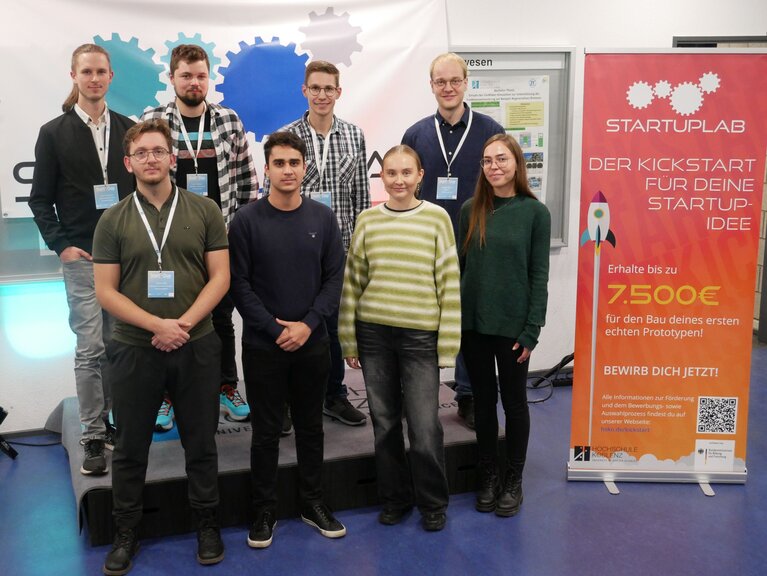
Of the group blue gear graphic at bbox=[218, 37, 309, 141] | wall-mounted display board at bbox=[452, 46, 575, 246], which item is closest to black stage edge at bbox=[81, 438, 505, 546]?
blue gear graphic at bbox=[218, 37, 309, 141]

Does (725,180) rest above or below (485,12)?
below

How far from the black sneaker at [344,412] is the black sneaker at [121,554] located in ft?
3.58

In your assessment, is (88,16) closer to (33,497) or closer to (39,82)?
(39,82)

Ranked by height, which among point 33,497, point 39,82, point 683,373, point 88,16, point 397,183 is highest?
point 88,16

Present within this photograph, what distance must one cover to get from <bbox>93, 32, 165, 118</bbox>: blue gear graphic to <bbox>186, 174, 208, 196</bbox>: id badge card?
45.0 inches

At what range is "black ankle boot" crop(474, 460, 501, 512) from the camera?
10.7 feet

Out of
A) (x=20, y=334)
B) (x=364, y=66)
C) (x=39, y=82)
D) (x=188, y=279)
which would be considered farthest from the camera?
(x=364, y=66)

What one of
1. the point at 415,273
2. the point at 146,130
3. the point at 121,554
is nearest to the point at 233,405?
the point at 121,554

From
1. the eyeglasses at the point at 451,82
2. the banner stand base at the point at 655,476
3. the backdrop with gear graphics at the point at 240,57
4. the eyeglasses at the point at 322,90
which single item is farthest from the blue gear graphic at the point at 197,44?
the banner stand base at the point at 655,476

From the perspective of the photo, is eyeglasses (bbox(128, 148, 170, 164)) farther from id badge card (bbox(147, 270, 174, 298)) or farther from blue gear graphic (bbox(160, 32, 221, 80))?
blue gear graphic (bbox(160, 32, 221, 80))

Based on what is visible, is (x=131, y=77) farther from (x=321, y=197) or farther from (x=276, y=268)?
(x=276, y=268)

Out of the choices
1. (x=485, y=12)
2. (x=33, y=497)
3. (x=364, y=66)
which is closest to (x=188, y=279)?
(x=33, y=497)

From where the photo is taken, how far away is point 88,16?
3871mm

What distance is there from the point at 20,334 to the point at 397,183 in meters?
2.48
